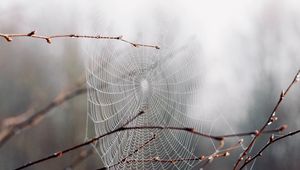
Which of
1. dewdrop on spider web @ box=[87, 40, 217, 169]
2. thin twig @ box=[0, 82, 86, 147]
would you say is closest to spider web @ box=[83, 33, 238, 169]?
dewdrop on spider web @ box=[87, 40, 217, 169]

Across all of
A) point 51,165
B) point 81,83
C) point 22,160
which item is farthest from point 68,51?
point 81,83

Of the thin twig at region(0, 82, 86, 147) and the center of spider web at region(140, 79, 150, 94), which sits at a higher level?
the thin twig at region(0, 82, 86, 147)

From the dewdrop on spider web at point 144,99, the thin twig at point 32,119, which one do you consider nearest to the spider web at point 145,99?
the dewdrop on spider web at point 144,99

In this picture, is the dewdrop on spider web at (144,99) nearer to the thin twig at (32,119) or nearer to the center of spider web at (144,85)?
the center of spider web at (144,85)

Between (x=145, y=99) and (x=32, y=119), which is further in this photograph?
(x=145, y=99)

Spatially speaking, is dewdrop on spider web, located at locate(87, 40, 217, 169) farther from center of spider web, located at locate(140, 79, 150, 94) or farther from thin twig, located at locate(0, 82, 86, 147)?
thin twig, located at locate(0, 82, 86, 147)

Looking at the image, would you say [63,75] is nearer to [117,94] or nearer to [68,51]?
[68,51]

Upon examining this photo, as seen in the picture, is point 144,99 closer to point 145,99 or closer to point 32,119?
point 145,99

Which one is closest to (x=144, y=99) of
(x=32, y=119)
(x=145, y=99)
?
(x=145, y=99)
